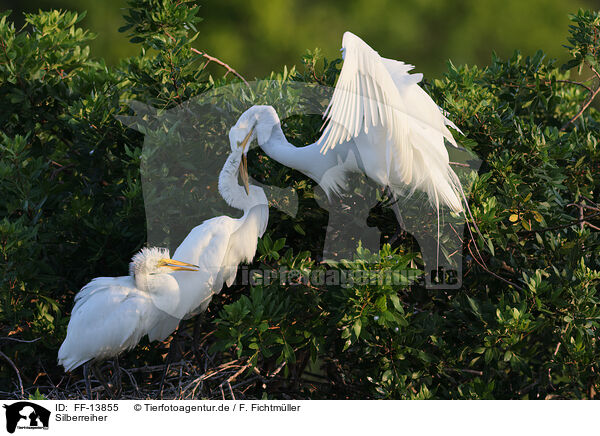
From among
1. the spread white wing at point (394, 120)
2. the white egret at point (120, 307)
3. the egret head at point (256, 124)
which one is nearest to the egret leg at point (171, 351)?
the white egret at point (120, 307)

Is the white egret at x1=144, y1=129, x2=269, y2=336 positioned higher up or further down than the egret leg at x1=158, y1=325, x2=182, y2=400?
higher up

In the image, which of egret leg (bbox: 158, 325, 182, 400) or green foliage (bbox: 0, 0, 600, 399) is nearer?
green foliage (bbox: 0, 0, 600, 399)

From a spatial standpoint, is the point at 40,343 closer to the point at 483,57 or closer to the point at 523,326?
the point at 523,326

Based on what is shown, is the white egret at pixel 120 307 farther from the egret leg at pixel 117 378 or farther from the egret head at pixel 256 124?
the egret head at pixel 256 124

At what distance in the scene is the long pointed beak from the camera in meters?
1.90
